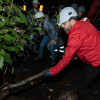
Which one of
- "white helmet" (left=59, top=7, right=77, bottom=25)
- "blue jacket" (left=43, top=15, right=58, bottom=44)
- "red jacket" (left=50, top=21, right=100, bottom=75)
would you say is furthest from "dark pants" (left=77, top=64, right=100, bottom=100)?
"blue jacket" (left=43, top=15, right=58, bottom=44)

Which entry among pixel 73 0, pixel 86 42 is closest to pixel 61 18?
pixel 86 42

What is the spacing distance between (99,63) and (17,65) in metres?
3.65

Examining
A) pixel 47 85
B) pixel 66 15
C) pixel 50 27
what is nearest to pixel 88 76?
pixel 66 15

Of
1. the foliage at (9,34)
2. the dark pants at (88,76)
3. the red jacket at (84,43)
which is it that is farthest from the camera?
the dark pants at (88,76)

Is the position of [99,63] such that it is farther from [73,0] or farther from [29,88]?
[73,0]

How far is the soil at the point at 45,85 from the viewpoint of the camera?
3.15 m

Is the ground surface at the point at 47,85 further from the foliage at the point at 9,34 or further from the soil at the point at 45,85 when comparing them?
the foliage at the point at 9,34

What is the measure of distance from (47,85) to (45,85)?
0.22 ft

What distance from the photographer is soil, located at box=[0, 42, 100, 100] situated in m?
3.15

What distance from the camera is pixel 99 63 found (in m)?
2.16

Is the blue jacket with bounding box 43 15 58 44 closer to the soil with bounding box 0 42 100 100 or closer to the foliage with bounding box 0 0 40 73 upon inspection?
the soil with bounding box 0 42 100 100

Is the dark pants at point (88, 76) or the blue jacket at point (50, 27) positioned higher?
the blue jacket at point (50, 27)

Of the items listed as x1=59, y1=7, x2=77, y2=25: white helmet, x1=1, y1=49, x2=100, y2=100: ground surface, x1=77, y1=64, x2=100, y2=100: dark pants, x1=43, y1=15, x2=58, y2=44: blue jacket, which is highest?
x1=59, y1=7, x2=77, y2=25: white helmet

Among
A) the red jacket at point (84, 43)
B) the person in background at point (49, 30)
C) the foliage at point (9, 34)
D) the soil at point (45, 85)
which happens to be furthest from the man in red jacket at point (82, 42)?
the person in background at point (49, 30)
